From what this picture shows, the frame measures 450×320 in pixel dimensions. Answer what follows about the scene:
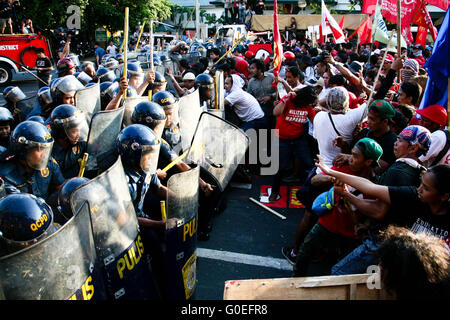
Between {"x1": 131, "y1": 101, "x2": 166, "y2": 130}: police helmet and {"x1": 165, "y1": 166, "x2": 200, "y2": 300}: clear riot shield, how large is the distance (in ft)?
4.63

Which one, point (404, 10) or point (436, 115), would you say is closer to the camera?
point (436, 115)

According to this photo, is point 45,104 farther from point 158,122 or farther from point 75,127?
point 158,122

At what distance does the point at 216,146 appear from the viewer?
11.7ft

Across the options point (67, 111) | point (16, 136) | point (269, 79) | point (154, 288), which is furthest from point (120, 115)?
point (269, 79)

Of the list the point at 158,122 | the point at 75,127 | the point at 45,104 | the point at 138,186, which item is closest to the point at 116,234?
the point at 138,186

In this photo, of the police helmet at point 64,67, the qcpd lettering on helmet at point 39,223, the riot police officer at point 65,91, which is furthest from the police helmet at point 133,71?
the qcpd lettering on helmet at point 39,223

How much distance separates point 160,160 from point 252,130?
2.74 m

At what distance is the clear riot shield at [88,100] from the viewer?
4.30m

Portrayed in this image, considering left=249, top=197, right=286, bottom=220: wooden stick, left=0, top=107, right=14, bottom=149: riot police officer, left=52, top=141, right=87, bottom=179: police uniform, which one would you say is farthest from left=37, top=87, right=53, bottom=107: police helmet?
left=249, top=197, right=286, bottom=220: wooden stick

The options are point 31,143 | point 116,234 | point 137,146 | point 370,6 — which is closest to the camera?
point 116,234

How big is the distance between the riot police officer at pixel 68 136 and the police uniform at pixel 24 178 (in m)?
0.34

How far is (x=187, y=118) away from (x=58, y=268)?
2999 millimetres

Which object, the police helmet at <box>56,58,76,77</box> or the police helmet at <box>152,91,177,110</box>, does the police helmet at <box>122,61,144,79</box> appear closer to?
the police helmet at <box>56,58,76,77</box>

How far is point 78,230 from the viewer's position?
5.53 feet
